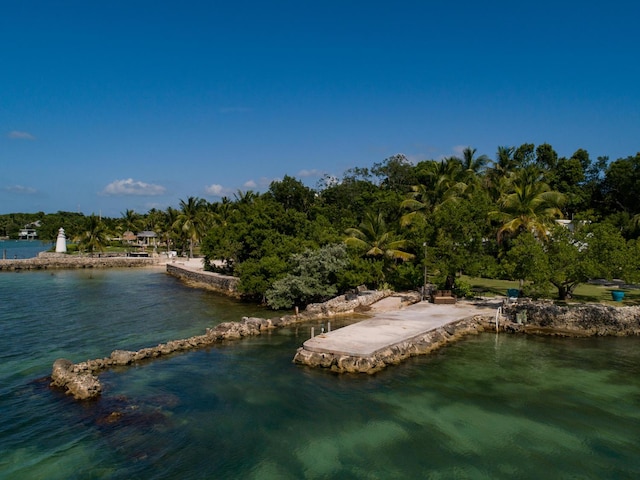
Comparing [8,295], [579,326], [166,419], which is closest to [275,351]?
[166,419]

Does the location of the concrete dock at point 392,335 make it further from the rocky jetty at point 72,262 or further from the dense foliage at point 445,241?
the rocky jetty at point 72,262

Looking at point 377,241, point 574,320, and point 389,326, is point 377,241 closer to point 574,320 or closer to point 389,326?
point 389,326

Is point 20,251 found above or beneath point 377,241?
beneath

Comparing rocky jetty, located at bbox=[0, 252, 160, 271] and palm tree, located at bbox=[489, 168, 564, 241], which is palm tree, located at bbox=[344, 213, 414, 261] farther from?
rocky jetty, located at bbox=[0, 252, 160, 271]

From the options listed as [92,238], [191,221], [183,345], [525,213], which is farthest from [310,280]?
[92,238]

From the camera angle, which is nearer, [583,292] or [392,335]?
[392,335]

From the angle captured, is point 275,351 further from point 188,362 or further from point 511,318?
point 511,318

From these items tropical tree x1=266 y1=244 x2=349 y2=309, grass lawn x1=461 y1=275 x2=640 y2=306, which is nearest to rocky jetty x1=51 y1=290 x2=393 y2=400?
tropical tree x1=266 y1=244 x2=349 y2=309

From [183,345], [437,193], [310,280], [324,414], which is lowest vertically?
[324,414]
